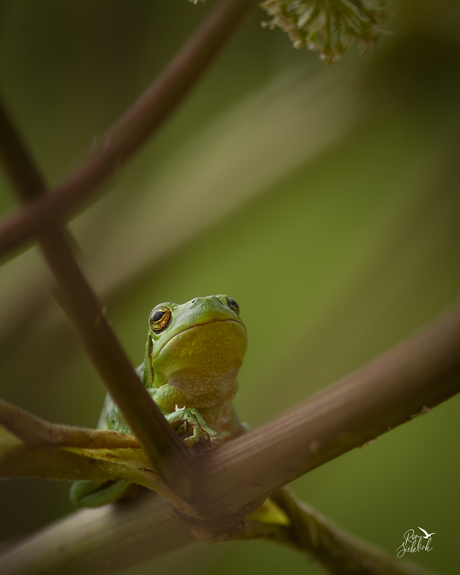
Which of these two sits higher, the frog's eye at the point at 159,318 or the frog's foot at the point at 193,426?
the frog's eye at the point at 159,318

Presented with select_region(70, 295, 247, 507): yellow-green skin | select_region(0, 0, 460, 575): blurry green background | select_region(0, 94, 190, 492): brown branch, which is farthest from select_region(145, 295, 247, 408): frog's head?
select_region(0, 0, 460, 575): blurry green background

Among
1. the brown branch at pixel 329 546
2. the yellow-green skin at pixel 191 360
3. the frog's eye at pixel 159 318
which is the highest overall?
the frog's eye at pixel 159 318

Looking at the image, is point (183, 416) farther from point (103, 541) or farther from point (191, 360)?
point (103, 541)

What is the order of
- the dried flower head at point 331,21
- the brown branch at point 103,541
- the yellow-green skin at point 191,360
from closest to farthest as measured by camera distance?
the dried flower head at point 331,21
the brown branch at point 103,541
the yellow-green skin at point 191,360

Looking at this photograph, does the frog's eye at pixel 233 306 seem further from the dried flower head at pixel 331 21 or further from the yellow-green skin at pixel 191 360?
the dried flower head at pixel 331 21

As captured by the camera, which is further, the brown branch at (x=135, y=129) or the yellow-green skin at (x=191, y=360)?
the yellow-green skin at (x=191, y=360)

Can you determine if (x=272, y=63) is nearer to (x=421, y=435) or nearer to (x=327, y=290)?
(x=327, y=290)

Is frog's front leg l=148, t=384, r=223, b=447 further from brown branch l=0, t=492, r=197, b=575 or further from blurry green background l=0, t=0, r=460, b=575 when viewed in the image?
blurry green background l=0, t=0, r=460, b=575

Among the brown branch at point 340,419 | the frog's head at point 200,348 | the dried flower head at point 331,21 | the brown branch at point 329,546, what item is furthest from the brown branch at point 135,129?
the brown branch at point 329,546
